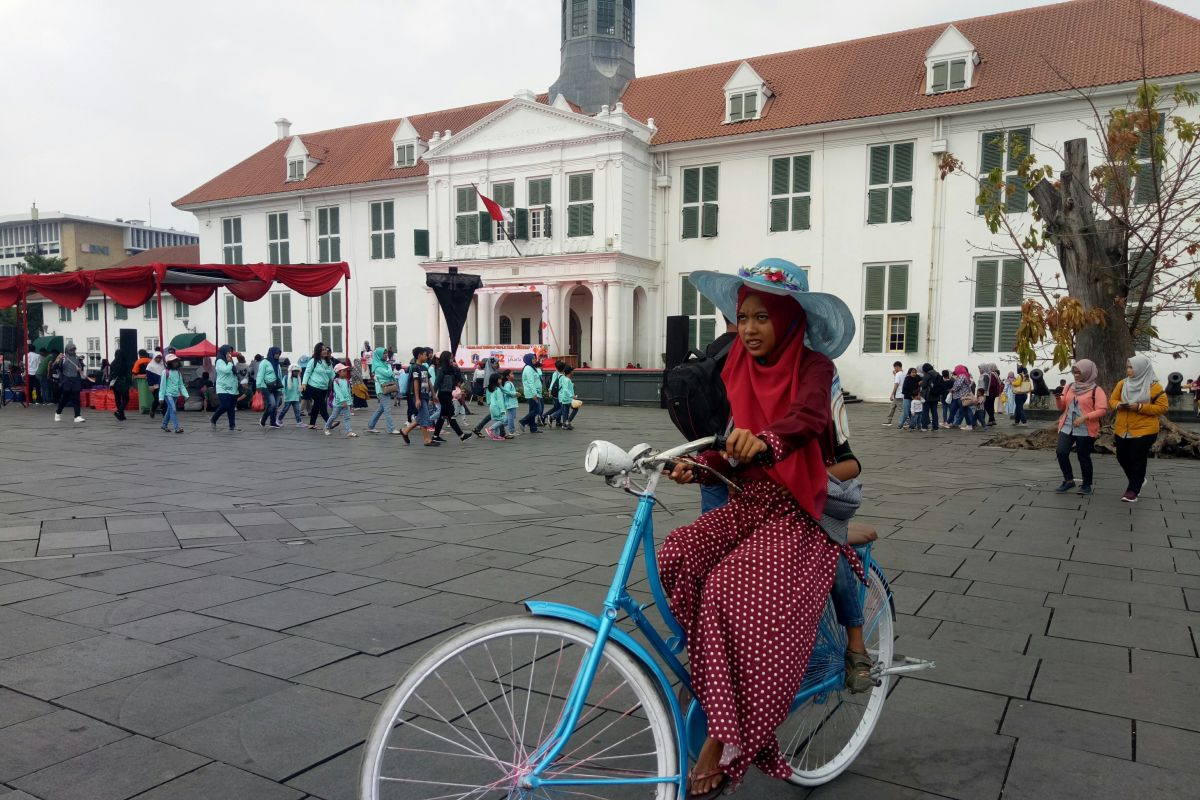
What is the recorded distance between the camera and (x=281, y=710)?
3.02 meters

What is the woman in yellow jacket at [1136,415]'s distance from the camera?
25.2 ft

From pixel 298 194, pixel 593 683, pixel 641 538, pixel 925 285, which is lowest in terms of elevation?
pixel 593 683

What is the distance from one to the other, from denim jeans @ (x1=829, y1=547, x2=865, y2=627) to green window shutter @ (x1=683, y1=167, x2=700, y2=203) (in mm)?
25593

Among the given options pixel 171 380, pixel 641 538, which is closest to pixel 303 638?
pixel 641 538

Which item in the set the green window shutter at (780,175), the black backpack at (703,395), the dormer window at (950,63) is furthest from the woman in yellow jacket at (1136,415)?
the green window shutter at (780,175)

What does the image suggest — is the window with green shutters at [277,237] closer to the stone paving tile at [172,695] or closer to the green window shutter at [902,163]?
the green window shutter at [902,163]

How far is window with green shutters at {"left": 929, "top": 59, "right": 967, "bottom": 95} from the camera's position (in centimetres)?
2344

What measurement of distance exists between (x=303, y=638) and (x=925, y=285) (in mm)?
23130

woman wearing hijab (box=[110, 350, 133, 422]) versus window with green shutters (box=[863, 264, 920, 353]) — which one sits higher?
window with green shutters (box=[863, 264, 920, 353])

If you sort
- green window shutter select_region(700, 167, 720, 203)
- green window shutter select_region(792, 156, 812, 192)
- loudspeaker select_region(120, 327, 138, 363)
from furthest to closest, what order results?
green window shutter select_region(700, 167, 720, 203) < green window shutter select_region(792, 156, 812, 192) < loudspeaker select_region(120, 327, 138, 363)

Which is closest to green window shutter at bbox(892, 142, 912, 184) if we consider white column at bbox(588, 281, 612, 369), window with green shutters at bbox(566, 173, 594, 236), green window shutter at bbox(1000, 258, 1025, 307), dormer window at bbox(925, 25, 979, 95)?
dormer window at bbox(925, 25, 979, 95)

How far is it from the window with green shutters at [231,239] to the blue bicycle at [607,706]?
36.6 metres

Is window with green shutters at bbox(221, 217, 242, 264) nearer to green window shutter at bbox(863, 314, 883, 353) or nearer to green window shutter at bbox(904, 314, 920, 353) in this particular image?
green window shutter at bbox(863, 314, 883, 353)

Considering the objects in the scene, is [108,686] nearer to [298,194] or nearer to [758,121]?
[758,121]
